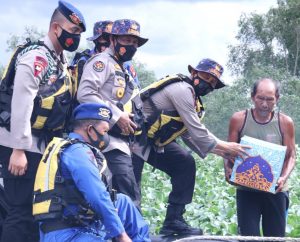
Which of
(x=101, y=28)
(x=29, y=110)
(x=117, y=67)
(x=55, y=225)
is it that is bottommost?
(x=55, y=225)

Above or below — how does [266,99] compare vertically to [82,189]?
above

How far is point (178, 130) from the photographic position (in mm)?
6156

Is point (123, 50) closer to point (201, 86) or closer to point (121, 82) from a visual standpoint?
point (121, 82)

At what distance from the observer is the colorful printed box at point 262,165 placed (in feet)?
19.0

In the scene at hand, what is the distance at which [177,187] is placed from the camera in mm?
6285

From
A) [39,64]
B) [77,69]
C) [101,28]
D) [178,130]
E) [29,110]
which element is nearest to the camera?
[29,110]

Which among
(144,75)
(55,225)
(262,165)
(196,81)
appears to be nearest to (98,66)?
(196,81)

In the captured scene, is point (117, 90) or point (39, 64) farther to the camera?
point (117, 90)

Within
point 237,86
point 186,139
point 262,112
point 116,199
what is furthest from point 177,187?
point 237,86

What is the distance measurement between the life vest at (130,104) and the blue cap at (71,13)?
50cm

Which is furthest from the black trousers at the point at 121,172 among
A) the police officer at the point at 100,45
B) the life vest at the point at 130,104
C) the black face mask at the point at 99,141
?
the police officer at the point at 100,45

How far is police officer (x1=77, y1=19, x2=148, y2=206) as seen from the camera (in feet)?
17.9

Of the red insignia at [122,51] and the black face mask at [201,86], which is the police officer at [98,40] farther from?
the black face mask at [201,86]

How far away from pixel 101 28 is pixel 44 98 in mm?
1742
